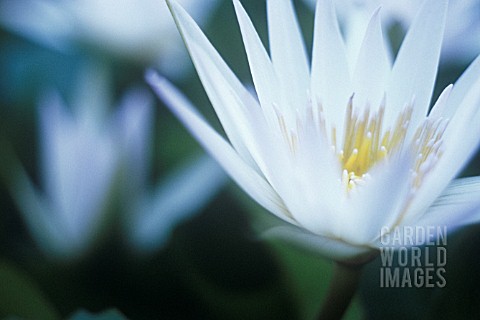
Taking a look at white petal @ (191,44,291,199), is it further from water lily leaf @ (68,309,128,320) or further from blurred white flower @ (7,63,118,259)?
water lily leaf @ (68,309,128,320)

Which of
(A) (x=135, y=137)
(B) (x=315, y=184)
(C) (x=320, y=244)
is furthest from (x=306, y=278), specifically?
(A) (x=135, y=137)

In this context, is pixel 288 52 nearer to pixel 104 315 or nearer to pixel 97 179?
pixel 97 179

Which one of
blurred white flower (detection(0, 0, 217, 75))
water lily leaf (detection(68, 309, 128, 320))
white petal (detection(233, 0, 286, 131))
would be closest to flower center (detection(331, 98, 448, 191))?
white petal (detection(233, 0, 286, 131))

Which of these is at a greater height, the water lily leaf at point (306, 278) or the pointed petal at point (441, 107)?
the pointed petal at point (441, 107)

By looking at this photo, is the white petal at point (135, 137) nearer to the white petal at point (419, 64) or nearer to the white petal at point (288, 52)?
the white petal at point (288, 52)

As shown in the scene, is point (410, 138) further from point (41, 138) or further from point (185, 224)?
point (41, 138)

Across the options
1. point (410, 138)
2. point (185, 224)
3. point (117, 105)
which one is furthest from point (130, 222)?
point (410, 138)

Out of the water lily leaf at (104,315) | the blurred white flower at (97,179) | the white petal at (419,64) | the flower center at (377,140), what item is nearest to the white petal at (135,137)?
the blurred white flower at (97,179)
